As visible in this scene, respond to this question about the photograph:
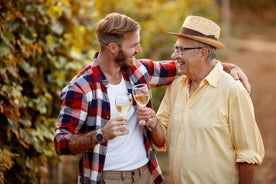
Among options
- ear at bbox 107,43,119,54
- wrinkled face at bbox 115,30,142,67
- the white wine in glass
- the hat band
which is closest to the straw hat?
the hat band

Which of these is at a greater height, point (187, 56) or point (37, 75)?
point (187, 56)

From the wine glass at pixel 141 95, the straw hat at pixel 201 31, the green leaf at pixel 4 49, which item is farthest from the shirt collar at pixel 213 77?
the green leaf at pixel 4 49

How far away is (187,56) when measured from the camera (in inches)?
150

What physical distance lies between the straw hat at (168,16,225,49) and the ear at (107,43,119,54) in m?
0.41

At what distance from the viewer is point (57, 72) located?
220 inches

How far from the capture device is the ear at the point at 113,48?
368 cm

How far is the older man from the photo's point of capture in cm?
370

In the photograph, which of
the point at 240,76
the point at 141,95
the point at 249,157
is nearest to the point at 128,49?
the point at 141,95

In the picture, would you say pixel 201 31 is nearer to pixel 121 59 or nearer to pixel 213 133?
pixel 121 59

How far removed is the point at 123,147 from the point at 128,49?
0.60 meters

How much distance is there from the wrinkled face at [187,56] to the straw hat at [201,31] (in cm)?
5

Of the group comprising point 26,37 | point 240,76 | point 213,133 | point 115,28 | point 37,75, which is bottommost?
point 37,75

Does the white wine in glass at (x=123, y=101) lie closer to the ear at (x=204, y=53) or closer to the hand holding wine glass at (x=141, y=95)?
the hand holding wine glass at (x=141, y=95)

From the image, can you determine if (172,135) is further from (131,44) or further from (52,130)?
(52,130)
